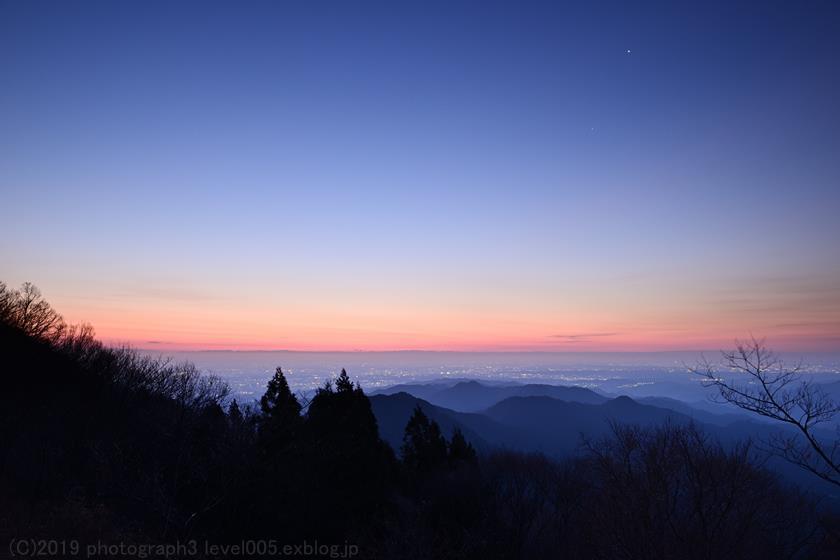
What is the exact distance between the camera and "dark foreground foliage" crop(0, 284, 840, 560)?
1959 cm

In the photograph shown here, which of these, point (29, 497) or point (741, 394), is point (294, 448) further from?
point (741, 394)

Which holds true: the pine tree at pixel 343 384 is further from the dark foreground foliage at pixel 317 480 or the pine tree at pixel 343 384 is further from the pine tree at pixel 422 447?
the pine tree at pixel 422 447

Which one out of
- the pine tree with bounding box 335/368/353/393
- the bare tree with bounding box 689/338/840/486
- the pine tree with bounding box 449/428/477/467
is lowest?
the pine tree with bounding box 449/428/477/467

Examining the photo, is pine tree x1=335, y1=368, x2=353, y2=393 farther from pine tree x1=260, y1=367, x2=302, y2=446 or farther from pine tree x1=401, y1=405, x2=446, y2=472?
pine tree x1=401, y1=405, x2=446, y2=472

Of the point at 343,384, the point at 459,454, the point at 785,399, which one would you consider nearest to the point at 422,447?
the point at 459,454

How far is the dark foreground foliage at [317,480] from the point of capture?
19.6 meters

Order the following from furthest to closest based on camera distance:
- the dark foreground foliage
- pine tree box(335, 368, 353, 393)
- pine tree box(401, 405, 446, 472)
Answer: pine tree box(401, 405, 446, 472) < pine tree box(335, 368, 353, 393) < the dark foreground foliage

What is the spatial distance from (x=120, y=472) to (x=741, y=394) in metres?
26.8

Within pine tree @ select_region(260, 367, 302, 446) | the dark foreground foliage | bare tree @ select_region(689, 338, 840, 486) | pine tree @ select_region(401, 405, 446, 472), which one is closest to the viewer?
bare tree @ select_region(689, 338, 840, 486)

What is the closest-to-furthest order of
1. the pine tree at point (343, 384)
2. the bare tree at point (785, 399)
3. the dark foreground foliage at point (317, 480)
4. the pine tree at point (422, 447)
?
1. the bare tree at point (785, 399)
2. the dark foreground foliage at point (317, 480)
3. the pine tree at point (343, 384)
4. the pine tree at point (422, 447)

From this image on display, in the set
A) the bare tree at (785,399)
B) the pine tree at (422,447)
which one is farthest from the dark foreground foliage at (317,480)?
the bare tree at (785,399)

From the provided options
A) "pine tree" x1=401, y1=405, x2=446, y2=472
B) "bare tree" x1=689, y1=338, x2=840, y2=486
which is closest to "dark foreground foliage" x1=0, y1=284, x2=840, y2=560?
"pine tree" x1=401, y1=405, x2=446, y2=472

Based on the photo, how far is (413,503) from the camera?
109 feet

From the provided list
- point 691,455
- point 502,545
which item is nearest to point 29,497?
point 502,545
